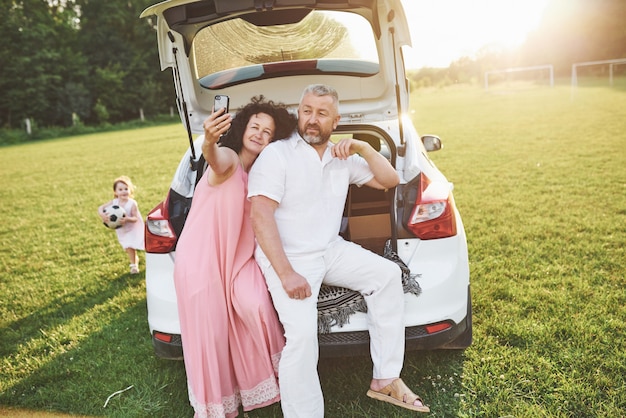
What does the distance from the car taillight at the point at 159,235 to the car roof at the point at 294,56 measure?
72 cm

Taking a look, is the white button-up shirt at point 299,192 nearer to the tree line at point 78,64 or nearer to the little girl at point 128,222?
the little girl at point 128,222

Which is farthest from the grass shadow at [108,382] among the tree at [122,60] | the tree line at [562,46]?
the tree line at [562,46]

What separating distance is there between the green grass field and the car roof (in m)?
1.64

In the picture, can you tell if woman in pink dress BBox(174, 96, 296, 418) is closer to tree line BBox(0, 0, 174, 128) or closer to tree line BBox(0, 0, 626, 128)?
tree line BBox(0, 0, 626, 128)

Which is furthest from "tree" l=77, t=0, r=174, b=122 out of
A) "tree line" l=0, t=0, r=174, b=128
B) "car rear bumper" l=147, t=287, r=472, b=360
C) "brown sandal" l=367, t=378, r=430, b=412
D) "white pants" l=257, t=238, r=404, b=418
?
"brown sandal" l=367, t=378, r=430, b=412

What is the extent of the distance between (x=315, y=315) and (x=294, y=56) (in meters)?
1.80

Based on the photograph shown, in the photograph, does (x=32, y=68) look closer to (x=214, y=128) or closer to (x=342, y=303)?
(x=214, y=128)

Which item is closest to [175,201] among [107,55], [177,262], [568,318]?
[177,262]

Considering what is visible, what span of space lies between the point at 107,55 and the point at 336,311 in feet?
158

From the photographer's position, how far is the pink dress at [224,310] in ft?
8.06

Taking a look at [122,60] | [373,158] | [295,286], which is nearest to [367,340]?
[295,286]

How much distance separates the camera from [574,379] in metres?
2.75

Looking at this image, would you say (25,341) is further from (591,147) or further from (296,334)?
(591,147)

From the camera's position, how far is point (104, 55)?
44.6 meters
